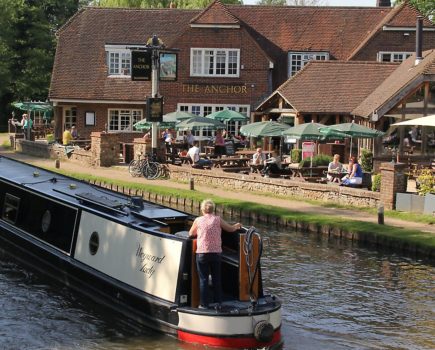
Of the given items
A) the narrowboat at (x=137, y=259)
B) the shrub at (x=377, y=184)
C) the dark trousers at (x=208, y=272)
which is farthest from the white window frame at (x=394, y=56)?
the dark trousers at (x=208, y=272)

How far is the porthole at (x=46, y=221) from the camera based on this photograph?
17.2 m

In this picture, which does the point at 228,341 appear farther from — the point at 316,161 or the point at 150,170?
the point at 150,170

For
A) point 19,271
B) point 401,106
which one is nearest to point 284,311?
point 19,271

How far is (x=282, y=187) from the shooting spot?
26.4 metres

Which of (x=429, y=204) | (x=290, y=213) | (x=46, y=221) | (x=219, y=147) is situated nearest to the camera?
(x=46, y=221)

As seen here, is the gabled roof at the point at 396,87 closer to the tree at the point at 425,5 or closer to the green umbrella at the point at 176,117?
the green umbrella at the point at 176,117

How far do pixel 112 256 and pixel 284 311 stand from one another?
10.5 feet

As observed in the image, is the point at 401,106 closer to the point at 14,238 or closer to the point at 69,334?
the point at 14,238

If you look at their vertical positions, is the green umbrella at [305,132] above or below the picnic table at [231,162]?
above

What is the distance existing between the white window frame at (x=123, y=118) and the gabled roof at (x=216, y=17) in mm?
5473

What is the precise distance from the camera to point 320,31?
148 ft

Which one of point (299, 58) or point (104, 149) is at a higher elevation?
point (299, 58)

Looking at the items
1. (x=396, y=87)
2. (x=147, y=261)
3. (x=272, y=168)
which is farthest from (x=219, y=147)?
(x=147, y=261)

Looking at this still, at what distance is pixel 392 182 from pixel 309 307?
27.1 feet
